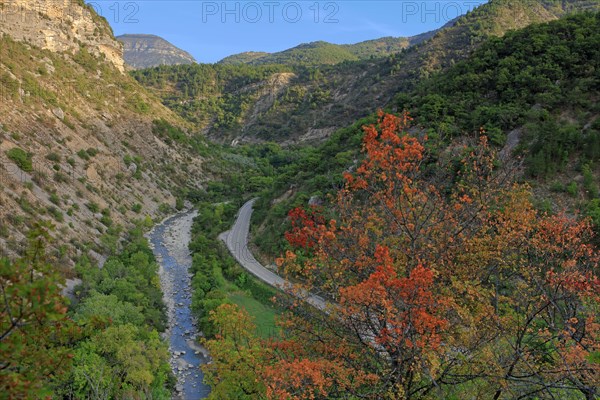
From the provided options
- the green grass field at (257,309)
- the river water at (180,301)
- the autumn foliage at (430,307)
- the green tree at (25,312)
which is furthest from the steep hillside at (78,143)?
the green tree at (25,312)

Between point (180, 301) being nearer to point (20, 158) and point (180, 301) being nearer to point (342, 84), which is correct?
point (20, 158)

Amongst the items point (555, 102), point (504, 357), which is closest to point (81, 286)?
point (504, 357)

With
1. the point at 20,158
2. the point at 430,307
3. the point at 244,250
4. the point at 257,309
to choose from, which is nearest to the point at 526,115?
the point at 257,309

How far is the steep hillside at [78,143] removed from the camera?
33.2 metres

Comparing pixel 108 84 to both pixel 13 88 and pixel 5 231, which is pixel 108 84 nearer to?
pixel 13 88

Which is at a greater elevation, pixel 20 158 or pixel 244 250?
pixel 20 158

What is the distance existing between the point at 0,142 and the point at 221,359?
105ft

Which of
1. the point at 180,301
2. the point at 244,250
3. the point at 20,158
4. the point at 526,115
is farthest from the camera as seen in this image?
the point at 244,250

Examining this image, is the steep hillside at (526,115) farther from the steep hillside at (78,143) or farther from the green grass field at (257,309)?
the steep hillside at (78,143)

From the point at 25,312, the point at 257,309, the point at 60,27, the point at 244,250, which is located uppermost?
the point at 60,27

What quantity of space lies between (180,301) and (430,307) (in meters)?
28.2

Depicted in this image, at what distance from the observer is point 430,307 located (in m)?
8.83

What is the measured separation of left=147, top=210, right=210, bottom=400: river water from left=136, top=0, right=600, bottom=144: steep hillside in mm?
57499

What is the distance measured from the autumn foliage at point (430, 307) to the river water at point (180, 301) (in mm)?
13292
